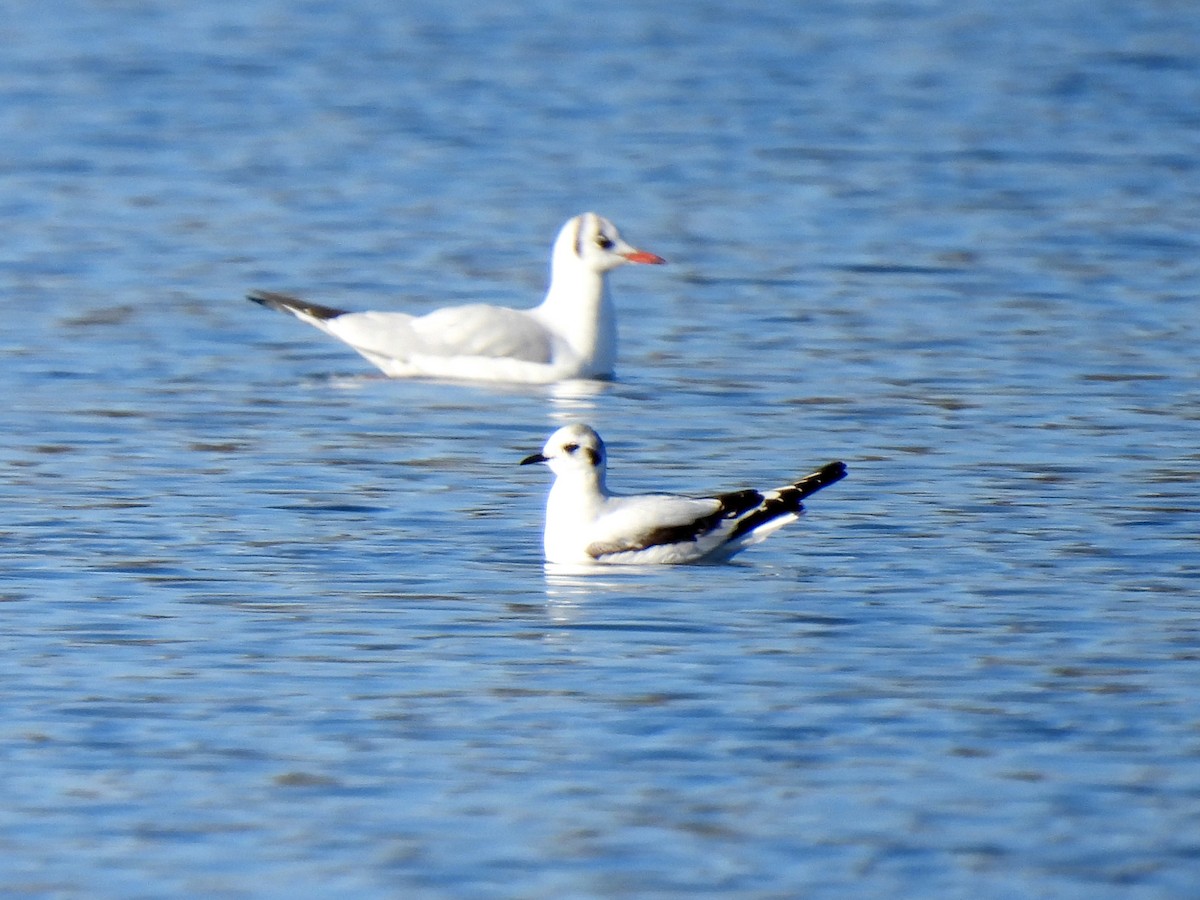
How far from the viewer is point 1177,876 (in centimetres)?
753

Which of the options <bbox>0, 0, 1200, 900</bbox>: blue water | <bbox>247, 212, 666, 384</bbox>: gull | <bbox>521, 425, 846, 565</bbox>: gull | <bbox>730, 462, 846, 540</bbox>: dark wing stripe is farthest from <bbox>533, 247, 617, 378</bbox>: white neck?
<bbox>521, 425, 846, 565</bbox>: gull

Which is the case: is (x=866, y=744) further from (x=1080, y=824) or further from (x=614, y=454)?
(x=614, y=454)

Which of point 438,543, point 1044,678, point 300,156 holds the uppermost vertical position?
point 300,156

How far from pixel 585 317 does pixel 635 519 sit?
5.50 m

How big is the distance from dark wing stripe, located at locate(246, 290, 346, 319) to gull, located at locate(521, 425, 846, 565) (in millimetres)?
5698

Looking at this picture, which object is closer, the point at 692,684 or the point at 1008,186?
the point at 692,684

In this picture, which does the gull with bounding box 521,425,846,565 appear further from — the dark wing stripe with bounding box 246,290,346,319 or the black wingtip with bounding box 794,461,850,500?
the dark wing stripe with bounding box 246,290,346,319

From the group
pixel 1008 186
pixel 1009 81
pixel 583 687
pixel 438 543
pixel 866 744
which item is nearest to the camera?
pixel 866 744

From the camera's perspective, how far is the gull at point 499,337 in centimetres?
1658

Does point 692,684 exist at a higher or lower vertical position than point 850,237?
lower

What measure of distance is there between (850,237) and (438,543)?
34.6 ft

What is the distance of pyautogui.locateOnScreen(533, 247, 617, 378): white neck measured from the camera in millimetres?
16781

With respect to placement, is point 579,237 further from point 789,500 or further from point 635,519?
point 635,519

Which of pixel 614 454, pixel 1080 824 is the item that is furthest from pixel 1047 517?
pixel 1080 824
